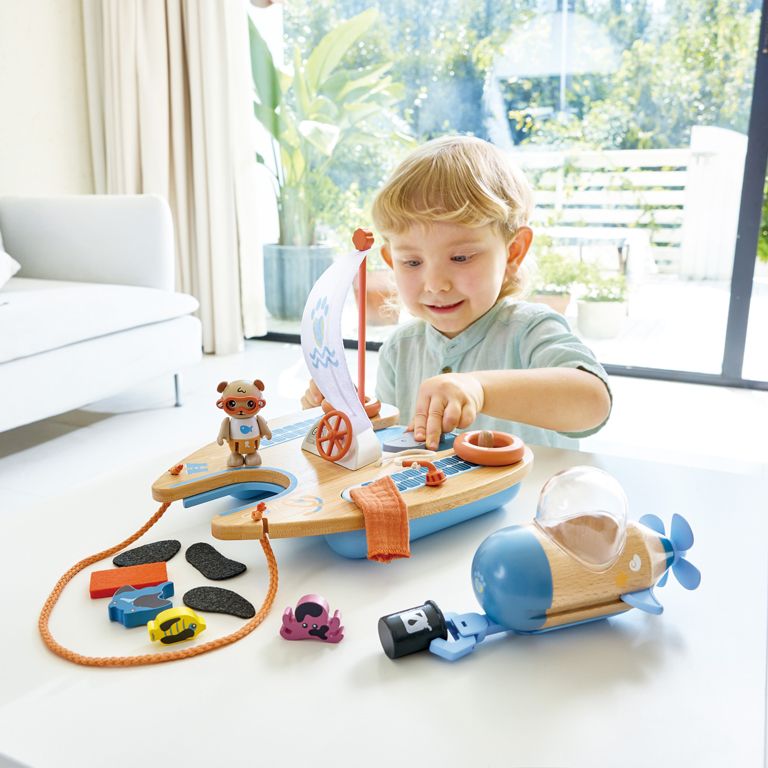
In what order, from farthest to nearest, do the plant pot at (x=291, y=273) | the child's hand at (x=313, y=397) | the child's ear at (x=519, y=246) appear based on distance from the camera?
1. the plant pot at (x=291, y=273)
2. the child's ear at (x=519, y=246)
3. the child's hand at (x=313, y=397)

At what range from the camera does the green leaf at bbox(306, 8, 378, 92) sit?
3119 mm

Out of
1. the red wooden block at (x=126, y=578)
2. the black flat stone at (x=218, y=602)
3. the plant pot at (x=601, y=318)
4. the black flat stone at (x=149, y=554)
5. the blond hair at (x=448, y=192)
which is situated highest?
the blond hair at (x=448, y=192)

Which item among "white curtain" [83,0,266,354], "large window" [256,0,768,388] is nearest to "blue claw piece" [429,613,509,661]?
"large window" [256,0,768,388]

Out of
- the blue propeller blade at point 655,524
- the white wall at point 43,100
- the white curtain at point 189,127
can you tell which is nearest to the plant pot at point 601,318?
the white curtain at point 189,127

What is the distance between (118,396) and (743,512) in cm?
220

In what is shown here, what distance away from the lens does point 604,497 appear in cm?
51

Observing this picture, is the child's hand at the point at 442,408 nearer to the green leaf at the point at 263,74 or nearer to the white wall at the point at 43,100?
the white wall at the point at 43,100

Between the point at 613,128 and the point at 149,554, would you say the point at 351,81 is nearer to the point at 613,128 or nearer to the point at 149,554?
the point at 613,128


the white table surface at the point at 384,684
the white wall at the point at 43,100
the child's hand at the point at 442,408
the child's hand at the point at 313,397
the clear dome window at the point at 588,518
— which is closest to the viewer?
the white table surface at the point at 384,684

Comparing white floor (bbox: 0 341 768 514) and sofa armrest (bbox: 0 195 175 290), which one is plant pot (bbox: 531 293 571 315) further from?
sofa armrest (bbox: 0 195 175 290)

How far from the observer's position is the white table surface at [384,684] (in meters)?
0.40

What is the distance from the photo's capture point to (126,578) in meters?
0.57

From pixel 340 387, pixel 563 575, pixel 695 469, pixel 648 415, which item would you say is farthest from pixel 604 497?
pixel 648 415

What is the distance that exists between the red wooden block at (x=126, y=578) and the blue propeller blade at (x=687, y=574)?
0.36m
